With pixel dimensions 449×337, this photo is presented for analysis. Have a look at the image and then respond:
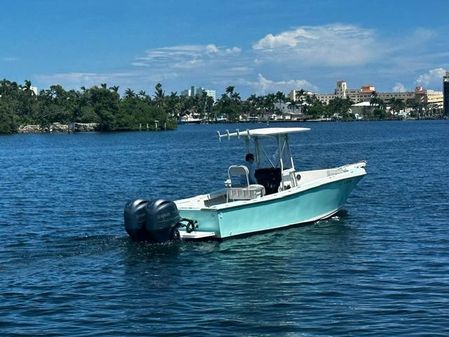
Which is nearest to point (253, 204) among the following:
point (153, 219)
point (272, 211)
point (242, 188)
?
point (272, 211)

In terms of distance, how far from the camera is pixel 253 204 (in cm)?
2261

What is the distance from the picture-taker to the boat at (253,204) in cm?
2086

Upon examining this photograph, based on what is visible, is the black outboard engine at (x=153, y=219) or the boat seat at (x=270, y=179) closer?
the black outboard engine at (x=153, y=219)

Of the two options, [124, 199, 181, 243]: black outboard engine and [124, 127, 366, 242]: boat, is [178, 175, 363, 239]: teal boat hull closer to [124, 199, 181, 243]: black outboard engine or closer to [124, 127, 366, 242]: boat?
[124, 127, 366, 242]: boat

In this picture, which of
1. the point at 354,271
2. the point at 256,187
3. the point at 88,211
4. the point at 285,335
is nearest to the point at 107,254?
the point at 256,187

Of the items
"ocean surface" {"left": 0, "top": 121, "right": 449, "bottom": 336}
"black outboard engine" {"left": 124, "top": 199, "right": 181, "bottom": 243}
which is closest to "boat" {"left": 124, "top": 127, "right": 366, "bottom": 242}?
"black outboard engine" {"left": 124, "top": 199, "right": 181, "bottom": 243}

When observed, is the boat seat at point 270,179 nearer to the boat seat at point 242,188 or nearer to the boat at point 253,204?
the boat at point 253,204

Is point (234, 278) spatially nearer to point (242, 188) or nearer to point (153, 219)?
point (153, 219)

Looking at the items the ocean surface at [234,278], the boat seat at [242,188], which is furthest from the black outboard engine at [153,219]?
the boat seat at [242,188]

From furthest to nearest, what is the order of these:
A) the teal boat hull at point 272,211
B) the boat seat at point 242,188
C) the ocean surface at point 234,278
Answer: the boat seat at point 242,188 < the teal boat hull at point 272,211 < the ocean surface at point 234,278

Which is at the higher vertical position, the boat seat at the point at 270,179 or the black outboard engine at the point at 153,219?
the boat seat at the point at 270,179

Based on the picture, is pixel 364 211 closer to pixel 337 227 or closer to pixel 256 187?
pixel 337 227

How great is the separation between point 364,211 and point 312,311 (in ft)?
48.8

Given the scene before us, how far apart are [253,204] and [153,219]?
11.9 feet
